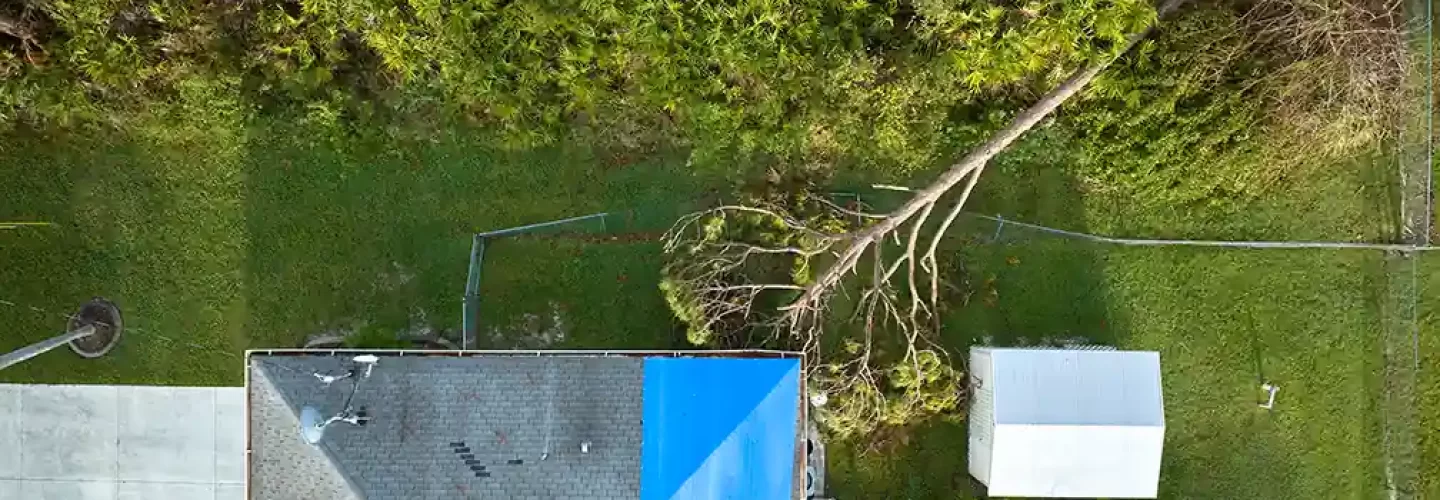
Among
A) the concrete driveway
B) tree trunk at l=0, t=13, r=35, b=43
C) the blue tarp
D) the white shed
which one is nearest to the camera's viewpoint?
the blue tarp

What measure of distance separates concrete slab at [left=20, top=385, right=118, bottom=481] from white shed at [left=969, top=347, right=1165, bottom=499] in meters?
16.6

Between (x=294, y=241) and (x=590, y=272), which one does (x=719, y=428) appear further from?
(x=294, y=241)

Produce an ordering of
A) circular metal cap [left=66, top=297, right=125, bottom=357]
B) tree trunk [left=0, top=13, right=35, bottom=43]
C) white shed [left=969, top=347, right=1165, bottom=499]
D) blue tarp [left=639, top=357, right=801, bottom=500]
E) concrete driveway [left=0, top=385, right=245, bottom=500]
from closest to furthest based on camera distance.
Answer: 1. blue tarp [left=639, top=357, right=801, bottom=500]
2. white shed [left=969, top=347, right=1165, bottom=499]
3. tree trunk [left=0, top=13, right=35, bottom=43]
4. concrete driveway [left=0, top=385, right=245, bottom=500]
5. circular metal cap [left=66, top=297, right=125, bottom=357]

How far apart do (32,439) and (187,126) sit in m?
6.79

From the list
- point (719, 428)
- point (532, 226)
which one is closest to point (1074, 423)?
point (719, 428)

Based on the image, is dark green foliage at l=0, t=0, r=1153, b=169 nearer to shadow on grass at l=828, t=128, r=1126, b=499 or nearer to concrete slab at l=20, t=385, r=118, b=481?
→ shadow on grass at l=828, t=128, r=1126, b=499

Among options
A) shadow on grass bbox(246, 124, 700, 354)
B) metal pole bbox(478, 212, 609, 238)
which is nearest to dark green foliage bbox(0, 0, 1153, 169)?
shadow on grass bbox(246, 124, 700, 354)

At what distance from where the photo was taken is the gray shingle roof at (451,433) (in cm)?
1309

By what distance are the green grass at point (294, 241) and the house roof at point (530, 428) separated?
116 inches

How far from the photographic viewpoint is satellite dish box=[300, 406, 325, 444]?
498 inches

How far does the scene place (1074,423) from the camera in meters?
14.6

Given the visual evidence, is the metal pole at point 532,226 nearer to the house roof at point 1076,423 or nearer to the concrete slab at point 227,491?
the concrete slab at point 227,491

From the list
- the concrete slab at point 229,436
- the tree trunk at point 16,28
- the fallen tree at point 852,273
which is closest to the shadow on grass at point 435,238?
the concrete slab at point 229,436

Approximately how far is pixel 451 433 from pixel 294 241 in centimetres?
603
